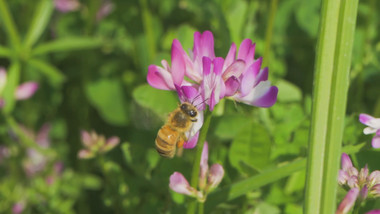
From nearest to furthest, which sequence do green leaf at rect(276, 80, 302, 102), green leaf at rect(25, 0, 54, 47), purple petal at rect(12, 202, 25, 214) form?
green leaf at rect(276, 80, 302, 102), purple petal at rect(12, 202, 25, 214), green leaf at rect(25, 0, 54, 47)

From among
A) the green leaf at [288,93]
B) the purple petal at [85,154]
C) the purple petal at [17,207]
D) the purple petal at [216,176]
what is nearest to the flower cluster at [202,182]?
the purple petal at [216,176]

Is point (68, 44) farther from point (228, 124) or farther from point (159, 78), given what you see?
point (159, 78)

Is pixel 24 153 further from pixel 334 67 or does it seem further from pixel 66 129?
pixel 334 67

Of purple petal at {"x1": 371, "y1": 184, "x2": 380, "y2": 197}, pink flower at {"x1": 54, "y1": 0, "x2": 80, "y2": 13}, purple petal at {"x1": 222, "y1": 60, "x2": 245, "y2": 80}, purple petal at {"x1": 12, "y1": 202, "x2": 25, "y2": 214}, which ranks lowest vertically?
purple petal at {"x1": 371, "y1": 184, "x2": 380, "y2": 197}

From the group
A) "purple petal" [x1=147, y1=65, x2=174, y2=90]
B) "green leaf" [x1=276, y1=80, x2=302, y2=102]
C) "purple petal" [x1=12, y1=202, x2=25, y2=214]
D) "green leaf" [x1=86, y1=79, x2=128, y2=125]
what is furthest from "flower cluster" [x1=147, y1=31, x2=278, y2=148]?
"green leaf" [x1=86, y1=79, x2=128, y2=125]

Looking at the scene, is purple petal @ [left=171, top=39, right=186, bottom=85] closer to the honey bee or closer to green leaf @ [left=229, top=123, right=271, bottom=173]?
the honey bee

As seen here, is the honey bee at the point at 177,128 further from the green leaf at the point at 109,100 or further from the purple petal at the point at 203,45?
the green leaf at the point at 109,100
